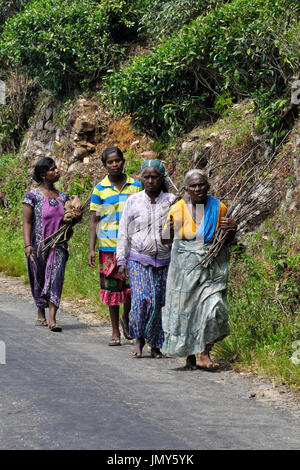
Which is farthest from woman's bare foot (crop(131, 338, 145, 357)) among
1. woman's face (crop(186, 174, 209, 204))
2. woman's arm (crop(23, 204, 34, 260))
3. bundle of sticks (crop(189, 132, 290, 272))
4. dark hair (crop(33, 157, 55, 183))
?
dark hair (crop(33, 157, 55, 183))

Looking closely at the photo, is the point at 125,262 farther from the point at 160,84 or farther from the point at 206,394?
the point at 160,84

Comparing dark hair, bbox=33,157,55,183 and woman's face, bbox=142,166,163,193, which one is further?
dark hair, bbox=33,157,55,183

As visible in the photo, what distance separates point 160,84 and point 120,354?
238 inches

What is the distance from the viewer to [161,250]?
7.07 metres

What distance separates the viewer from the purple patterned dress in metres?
8.88

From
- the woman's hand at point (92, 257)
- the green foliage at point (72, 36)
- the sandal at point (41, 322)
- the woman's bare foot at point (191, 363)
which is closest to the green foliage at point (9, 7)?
the green foliage at point (72, 36)

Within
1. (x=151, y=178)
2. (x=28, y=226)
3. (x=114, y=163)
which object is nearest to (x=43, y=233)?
(x=28, y=226)

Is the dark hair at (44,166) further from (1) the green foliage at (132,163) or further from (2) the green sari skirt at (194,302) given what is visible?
(1) the green foliage at (132,163)

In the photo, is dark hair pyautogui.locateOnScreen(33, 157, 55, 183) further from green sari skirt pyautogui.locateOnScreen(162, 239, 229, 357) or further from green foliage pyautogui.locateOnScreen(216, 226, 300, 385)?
green sari skirt pyautogui.locateOnScreen(162, 239, 229, 357)

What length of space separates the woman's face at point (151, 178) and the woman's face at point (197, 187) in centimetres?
55

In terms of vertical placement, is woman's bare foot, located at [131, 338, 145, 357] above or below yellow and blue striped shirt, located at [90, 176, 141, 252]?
below

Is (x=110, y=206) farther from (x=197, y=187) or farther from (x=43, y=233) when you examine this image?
(x=197, y=187)

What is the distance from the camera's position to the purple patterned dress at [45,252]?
8.88 meters

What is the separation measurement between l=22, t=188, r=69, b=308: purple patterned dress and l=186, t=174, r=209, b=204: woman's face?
108 inches
